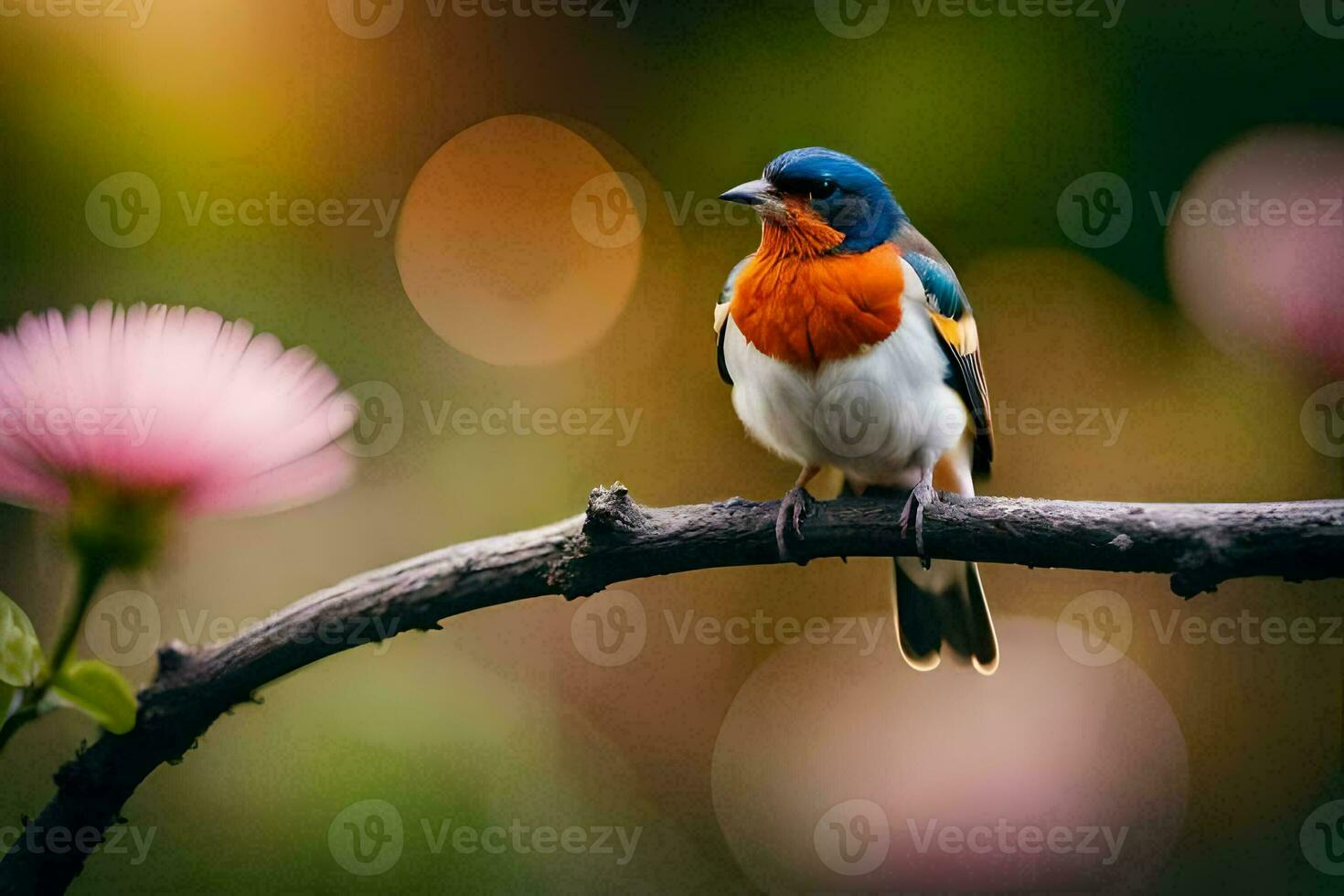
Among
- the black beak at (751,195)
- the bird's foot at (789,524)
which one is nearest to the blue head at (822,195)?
the black beak at (751,195)

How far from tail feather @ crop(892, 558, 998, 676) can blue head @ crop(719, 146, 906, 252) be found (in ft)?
1.31

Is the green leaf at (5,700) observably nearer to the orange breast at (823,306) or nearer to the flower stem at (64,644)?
the flower stem at (64,644)

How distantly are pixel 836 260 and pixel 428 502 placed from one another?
66cm

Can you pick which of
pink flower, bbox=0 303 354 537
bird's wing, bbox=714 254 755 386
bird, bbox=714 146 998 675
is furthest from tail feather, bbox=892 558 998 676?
pink flower, bbox=0 303 354 537

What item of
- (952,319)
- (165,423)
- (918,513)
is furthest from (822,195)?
(165,423)

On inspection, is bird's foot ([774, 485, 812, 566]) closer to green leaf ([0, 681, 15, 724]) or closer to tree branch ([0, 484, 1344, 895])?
tree branch ([0, 484, 1344, 895])

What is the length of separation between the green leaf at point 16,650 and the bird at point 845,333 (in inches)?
25.5

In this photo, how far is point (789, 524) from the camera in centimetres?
89

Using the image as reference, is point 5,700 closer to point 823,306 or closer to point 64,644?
point 64,644

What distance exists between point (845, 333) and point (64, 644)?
73cm

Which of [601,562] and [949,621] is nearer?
[601,562]

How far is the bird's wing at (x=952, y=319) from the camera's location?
1.15m

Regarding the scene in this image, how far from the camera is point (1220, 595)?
1.69 m

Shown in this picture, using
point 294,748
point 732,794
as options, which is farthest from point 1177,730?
point 294,748
